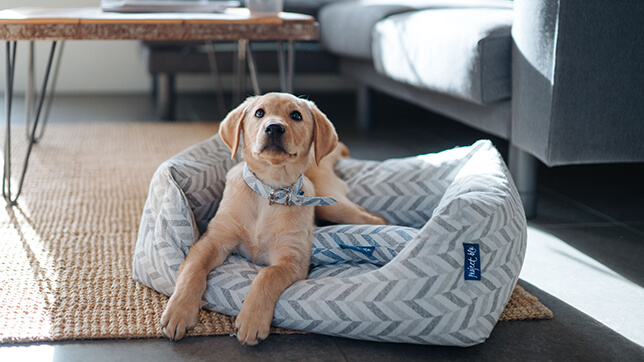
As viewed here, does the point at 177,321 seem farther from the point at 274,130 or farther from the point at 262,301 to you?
the point at 274,130

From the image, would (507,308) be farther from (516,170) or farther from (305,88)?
(305,88)

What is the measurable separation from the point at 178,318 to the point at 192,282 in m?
0.10

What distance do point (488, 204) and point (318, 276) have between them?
424mm

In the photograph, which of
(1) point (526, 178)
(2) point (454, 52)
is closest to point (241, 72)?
(2) point (454, 52)

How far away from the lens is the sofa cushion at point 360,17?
3.15 meters

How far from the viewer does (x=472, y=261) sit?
1.33 m

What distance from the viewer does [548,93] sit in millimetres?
1860

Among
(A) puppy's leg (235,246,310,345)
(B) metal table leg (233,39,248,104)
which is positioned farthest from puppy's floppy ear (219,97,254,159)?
(B) metal table leg (233,39,248,104)

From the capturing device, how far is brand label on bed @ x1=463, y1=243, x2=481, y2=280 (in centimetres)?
133

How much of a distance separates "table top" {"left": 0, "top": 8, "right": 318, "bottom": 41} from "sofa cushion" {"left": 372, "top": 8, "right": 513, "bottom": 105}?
46cm

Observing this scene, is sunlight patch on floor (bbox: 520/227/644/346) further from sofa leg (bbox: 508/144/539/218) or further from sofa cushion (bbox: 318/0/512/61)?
sofa cushion (bbox: 318/0/512/61)

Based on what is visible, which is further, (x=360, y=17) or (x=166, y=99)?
(x=166, y=99)

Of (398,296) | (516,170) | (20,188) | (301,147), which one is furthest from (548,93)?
(20,188)

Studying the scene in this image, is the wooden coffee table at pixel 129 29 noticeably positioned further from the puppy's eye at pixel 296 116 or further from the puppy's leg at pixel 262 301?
the puppy's leg at pixel 262 301
